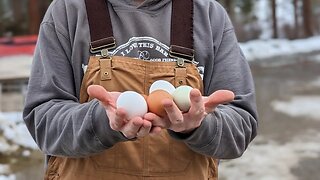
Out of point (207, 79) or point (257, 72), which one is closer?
point (207, 79)

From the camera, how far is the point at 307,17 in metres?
20.0

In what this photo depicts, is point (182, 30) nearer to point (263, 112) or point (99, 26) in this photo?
point (99, 26)

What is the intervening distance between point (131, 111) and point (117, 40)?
0.46 meters

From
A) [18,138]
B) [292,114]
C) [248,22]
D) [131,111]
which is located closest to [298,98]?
[292,114]

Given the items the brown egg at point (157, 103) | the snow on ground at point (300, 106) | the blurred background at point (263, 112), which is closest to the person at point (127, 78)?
the brown egg at point (157, 103)

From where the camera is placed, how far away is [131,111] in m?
1.22

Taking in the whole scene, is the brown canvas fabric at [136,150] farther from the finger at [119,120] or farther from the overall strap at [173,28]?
the finger at [119,120]

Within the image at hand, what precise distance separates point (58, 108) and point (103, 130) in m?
0.19

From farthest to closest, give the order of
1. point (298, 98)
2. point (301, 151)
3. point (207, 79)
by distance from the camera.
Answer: point (298, 98) → point (301, 151) → point (207, 79)

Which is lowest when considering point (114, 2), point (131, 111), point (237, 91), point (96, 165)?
point (96, 165)

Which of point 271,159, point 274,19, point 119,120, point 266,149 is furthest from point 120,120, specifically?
point 274,19

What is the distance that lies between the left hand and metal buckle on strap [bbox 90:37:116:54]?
14.1 inches

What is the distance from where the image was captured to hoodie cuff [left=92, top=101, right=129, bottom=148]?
1.42m

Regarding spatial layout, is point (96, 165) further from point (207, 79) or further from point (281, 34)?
point (281, 34)
